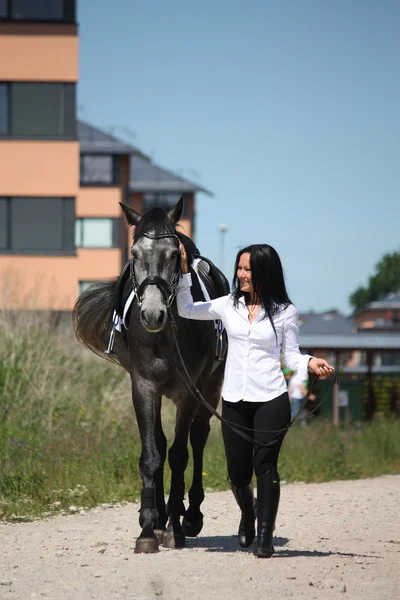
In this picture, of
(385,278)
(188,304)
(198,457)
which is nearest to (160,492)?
(198,457)

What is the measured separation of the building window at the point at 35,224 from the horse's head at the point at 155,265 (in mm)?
28075

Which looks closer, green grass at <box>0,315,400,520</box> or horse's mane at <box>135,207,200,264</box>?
horse's mane at <box>135,207,200,264</box>

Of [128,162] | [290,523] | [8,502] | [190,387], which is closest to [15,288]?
[8,502]

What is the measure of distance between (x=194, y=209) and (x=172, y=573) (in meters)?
63.7

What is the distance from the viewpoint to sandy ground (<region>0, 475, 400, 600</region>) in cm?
722

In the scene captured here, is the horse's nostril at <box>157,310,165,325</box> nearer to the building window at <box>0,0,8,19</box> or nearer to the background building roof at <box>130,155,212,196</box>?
the building window at <box>0,0,8,19</box>

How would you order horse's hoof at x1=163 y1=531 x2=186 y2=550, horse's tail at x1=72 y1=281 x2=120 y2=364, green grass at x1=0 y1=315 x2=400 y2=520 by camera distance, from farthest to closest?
1. green grass at x1=0 y1=315 x2=400 y2=520
2. horse's tail at x1=72 y1=281 x2=120 y2=364
3. horse's hoof at x1=163 y1=531 x2=186 y2=550

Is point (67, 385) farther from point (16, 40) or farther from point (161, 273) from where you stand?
point (16, 40)

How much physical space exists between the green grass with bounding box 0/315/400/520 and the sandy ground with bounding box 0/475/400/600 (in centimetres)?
78

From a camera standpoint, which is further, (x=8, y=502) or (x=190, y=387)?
(x=8, y=502)

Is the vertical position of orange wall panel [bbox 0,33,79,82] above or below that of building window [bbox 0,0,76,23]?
below

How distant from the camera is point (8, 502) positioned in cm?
1175

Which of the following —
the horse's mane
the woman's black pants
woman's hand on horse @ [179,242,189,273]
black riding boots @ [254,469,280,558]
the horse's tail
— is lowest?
black riding boots @ [254,469,280,558]

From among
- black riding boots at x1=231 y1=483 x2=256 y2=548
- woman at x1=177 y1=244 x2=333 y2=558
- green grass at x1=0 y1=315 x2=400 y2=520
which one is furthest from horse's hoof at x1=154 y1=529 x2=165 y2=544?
green grass at x1=0 y1=315 x2=400 y2=520
